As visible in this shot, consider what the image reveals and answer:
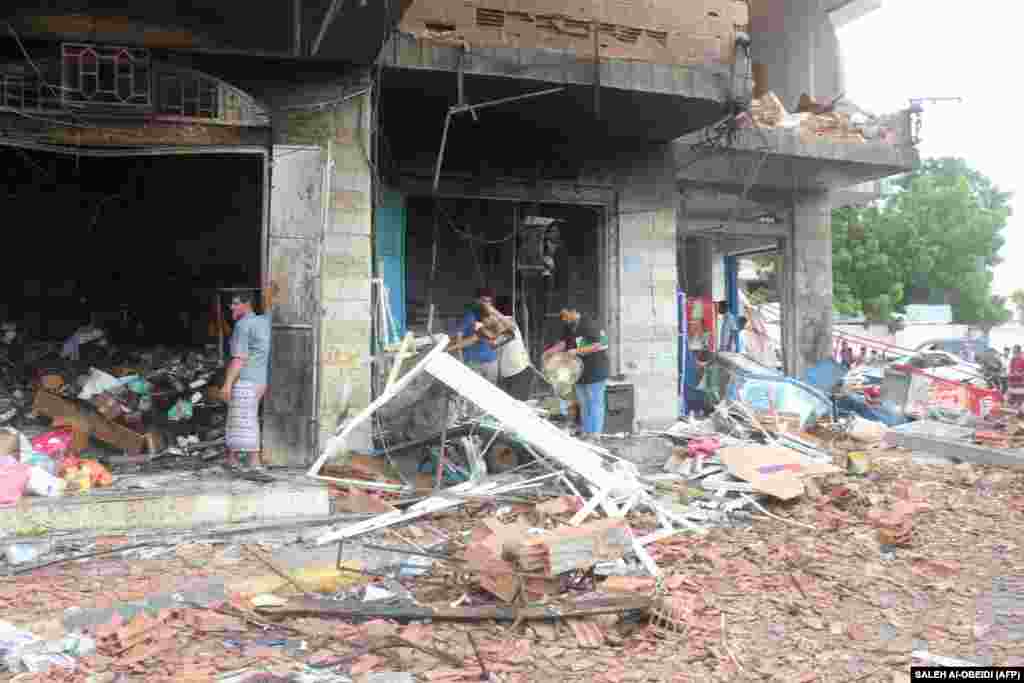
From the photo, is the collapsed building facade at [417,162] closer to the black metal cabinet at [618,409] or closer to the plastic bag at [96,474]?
the black metal cabinet at [618,409]

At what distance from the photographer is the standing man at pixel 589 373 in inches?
404

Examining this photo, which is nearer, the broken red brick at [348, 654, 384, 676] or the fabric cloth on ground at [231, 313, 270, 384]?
the broken red brick at [348, 654, 384, 676]

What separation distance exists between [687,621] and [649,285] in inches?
303

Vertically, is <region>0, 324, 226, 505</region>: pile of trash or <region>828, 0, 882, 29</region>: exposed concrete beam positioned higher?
<region>828, 0, 882, 29</region>: exposed concrete beam

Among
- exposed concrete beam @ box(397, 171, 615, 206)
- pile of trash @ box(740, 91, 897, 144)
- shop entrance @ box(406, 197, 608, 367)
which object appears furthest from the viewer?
pile of trash @ box(740, 91, 897, 144)

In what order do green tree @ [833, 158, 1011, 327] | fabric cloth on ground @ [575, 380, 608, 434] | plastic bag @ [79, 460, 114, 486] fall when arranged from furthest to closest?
green tree @ [833, 158, 1011, 327]
fabric cloth on ground @ [575, 380, 608, 434]
plastic bag @ [79, 460, 114, 486]

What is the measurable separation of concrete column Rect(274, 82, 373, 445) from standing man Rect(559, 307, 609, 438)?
2.83m

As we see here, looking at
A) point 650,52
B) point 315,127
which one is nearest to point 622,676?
point 315,127

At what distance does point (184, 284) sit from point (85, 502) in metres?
7.29

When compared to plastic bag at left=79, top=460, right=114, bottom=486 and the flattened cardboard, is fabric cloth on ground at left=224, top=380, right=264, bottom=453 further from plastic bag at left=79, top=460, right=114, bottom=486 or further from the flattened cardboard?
the flattened cardboard

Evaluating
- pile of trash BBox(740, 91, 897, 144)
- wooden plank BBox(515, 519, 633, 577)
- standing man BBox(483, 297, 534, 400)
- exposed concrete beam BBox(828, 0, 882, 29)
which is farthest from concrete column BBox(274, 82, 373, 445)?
exposed concrete beam BBox(828, 0, 882, 29)

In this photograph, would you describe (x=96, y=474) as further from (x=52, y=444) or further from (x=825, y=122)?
(x=825, y=122)

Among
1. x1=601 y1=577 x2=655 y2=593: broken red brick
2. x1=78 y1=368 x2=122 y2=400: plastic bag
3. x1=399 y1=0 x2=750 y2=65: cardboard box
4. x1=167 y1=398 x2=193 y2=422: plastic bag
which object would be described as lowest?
x1=601 y1=577 x2=655 y2=593: broken red brick

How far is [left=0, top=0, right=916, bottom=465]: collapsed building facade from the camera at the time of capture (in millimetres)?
7977
